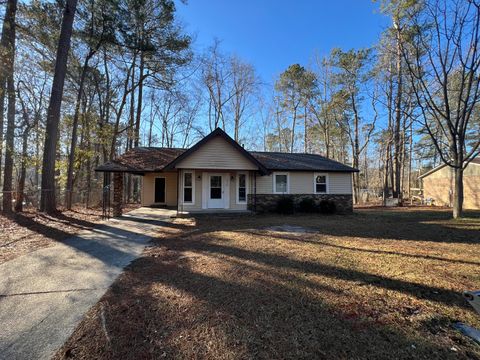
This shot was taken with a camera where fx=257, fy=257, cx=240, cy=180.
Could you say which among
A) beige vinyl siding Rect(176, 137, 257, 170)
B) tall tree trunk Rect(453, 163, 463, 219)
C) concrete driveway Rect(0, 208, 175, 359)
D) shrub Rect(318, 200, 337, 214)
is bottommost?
concrete driveway Rect(0, 208, 175, 359)

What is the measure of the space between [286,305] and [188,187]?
10.5 metres

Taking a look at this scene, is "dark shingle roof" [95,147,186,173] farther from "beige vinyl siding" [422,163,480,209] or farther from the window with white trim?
"beige vinyl siding" [422,163,480,209]

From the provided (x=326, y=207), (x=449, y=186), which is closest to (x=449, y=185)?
(x=449, y=186)

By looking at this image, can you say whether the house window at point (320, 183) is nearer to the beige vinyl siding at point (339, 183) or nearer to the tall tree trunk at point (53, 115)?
the beige vinyl siding at point (339, 183)

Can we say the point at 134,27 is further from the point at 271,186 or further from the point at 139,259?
the point at 139,259

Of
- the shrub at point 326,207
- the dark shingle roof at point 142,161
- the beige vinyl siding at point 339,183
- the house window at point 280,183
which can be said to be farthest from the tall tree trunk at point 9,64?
the beige vinyl siding at point 339,183

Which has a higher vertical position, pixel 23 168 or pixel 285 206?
pixel 23 168

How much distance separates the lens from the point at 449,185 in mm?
20719

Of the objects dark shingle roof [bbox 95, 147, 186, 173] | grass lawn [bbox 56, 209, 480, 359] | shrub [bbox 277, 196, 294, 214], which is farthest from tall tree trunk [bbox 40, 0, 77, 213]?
shrub [bbox 277, 196, 294, 214]

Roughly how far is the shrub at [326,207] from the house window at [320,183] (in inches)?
28.8

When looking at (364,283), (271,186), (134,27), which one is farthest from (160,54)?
(364,283)

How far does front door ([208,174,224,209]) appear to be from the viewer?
13336 mm

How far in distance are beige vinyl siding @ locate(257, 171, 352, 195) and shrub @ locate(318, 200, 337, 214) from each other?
0.81m

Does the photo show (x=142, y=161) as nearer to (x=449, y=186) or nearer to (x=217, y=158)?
(x=217, y=158)
